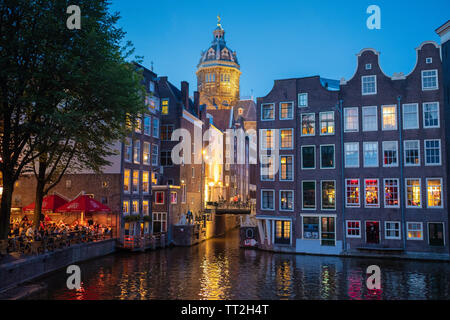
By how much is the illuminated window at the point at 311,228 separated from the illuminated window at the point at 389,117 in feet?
36.2

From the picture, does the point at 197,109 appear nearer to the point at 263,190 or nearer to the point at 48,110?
the point at 263,190

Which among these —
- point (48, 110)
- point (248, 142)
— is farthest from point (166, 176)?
point (248, 142)

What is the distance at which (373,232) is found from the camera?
36844 mm

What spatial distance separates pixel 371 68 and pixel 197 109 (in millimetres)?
25834

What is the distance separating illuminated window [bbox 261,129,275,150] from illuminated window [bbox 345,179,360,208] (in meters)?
8.38

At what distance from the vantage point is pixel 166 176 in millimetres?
48094

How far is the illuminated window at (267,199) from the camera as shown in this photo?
134ft

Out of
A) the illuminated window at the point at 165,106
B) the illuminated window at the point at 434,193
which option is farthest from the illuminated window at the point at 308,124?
the illuminated window at the point at 165,106

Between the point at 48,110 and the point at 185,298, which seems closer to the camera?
the point at 185,298

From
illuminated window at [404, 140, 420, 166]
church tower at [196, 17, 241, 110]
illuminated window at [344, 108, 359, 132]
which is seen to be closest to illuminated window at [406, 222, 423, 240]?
illuminated window at [404, 140, 420, 166]

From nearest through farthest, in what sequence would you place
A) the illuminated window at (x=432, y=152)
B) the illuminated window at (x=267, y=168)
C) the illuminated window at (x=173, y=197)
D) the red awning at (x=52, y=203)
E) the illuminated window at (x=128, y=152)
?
1. the illuminated window at (x=432, y=152)
2. the red awning at (x=52, y=203)
3. the illuminated window at (x=128, y=152)
4. the illuminated window at (x=267, y=168)
5. the illuminated window at (x=173, y=197)

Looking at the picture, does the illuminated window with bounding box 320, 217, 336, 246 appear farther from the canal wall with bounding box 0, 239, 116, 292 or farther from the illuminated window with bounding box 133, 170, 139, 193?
the canal wall with bounding box 0, 239, 116, 292

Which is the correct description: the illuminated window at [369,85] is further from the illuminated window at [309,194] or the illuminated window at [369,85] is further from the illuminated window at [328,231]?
the illuminated window at [328,231]

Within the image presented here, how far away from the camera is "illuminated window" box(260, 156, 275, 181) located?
135 ft
